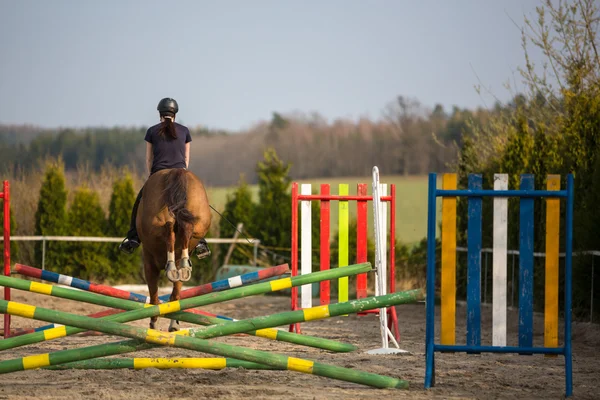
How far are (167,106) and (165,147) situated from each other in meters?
0.36

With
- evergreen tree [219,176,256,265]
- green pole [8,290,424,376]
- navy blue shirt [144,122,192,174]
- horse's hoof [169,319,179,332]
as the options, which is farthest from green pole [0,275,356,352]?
evergreen tree [219,176,256,265]

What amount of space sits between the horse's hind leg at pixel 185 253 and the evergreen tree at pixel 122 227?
460 inches

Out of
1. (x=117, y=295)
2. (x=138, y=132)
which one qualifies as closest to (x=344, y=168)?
(x=138, y=132)

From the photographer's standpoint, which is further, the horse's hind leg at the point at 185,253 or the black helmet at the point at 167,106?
the black helmet at the point at 167,106

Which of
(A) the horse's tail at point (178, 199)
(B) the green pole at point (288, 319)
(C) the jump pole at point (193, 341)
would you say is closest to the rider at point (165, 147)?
(A) the horse's tail at point (178, 199)

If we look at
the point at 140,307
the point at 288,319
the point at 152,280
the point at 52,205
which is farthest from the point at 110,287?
the point at 52,205

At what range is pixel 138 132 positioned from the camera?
32062mm

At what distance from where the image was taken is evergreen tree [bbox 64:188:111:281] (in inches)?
683

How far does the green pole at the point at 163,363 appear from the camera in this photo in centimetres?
513

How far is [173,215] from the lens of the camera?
6.27 metres

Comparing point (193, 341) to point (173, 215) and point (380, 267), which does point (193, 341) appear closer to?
point (173, 215)

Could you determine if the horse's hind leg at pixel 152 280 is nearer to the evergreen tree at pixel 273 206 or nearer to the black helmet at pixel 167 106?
the black helmet at pixel 167 106

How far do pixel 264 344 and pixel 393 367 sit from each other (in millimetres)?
1992

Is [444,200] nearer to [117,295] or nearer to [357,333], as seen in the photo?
[117,295]
